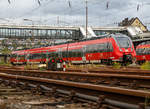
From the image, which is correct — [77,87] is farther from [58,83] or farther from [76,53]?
[76,53]

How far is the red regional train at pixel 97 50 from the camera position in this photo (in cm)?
2248

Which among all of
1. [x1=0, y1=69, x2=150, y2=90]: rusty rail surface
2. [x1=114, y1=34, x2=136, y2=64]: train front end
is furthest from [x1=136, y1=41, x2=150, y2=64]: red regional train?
[x1=0, y1=69, x2=150, y2=90]: rusty rail surface

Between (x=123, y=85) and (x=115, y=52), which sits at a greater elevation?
(x=115, y=52)

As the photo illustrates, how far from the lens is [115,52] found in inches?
877

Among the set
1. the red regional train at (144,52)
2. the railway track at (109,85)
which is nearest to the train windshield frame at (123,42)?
the red regional train at (144,52)

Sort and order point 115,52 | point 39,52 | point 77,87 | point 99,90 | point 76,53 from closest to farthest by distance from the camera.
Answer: point 99,90 → point 77,87 → point 115,52 → point 76,53 → point 39,52

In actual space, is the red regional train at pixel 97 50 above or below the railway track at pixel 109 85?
above

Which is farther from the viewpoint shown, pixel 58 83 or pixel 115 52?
pixel 115 52

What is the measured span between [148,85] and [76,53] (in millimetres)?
21246

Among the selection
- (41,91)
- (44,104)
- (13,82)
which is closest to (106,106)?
(44,104)

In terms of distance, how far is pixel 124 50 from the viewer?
2262 centimetres

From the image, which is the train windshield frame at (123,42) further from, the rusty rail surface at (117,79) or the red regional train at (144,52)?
the rusty rail surface at (117,79)

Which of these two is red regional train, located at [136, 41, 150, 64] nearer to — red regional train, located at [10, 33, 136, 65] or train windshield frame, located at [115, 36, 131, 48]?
red regional train, located at [10, 33, 136, 65]

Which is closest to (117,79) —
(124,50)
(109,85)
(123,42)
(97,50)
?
(109,85)
